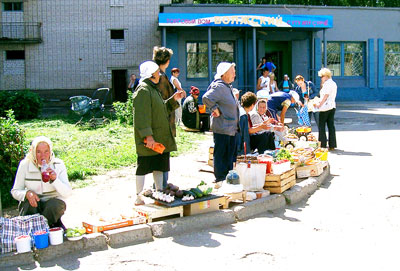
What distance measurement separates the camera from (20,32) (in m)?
25.9

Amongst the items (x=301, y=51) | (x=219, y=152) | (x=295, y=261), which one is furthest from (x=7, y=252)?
(x=301, y=51)

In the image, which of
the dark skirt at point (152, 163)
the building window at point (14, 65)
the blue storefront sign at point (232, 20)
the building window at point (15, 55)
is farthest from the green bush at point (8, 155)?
the building window at point (15, 55)

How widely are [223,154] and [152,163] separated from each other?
51.4 inches

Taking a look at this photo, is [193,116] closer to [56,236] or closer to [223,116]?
[223,116]

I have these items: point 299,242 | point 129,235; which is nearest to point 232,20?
point 299,242

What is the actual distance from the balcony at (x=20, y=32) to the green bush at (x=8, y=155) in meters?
19.6

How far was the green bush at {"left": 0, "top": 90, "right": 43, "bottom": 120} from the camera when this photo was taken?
63.2 feet

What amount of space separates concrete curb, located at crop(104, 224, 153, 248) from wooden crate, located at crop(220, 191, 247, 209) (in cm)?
123

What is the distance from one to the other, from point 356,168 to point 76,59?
19.4 m

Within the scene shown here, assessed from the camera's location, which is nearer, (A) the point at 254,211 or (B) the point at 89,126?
(A) the point at 254,211

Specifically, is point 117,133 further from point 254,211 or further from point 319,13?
point 319,13

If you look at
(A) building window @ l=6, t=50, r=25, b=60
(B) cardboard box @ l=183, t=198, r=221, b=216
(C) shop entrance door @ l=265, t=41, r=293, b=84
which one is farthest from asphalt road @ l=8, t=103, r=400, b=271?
(A) building window @ l=6, t=50, r=25, b=60

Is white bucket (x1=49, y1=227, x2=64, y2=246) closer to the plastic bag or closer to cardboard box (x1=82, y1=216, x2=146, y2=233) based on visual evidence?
cardboard box (x1=82, y1=216, x2=146, y2=233)

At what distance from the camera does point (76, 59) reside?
25.9 meters
